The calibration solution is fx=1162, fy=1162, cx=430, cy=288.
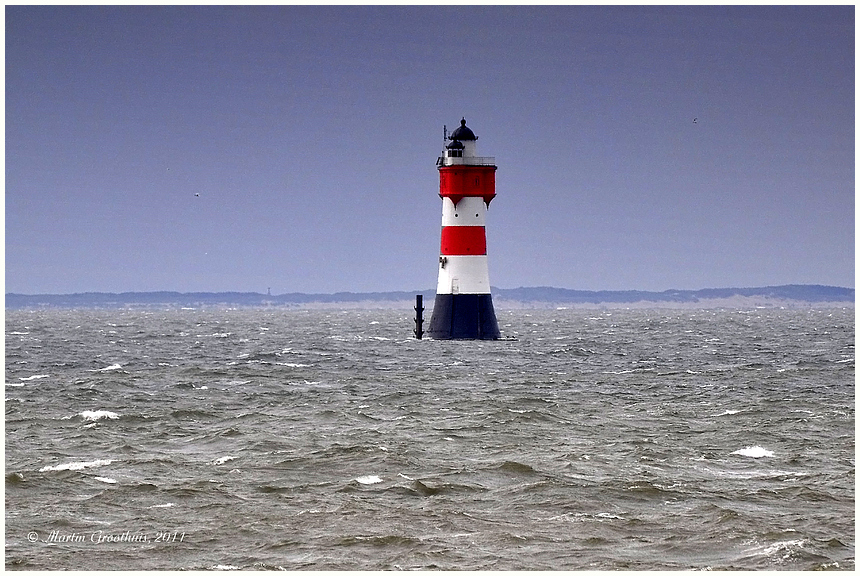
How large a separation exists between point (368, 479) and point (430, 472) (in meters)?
1.07

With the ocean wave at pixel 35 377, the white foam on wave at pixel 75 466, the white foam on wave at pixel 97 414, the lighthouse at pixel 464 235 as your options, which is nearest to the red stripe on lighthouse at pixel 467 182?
the lighthouse at pixel 464 235

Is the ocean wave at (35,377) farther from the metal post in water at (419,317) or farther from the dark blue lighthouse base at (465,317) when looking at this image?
the metal post in water at (419,317)

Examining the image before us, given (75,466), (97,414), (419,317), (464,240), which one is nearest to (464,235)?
(464,240)

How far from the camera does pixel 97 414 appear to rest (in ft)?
84.0

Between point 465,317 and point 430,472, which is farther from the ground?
point 465,317

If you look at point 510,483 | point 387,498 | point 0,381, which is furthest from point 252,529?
point 0,381

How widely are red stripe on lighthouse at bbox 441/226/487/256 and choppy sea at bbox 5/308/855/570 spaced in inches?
464

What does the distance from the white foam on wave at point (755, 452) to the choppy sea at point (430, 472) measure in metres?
0.11

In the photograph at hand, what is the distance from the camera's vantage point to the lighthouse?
47.1 meters

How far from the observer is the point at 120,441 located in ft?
71.1

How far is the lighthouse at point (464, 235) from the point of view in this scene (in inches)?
1853

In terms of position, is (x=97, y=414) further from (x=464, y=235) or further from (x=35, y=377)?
(x=464, y=235)

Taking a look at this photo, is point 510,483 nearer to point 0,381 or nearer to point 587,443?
point 587,443

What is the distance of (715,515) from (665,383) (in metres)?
19.3
